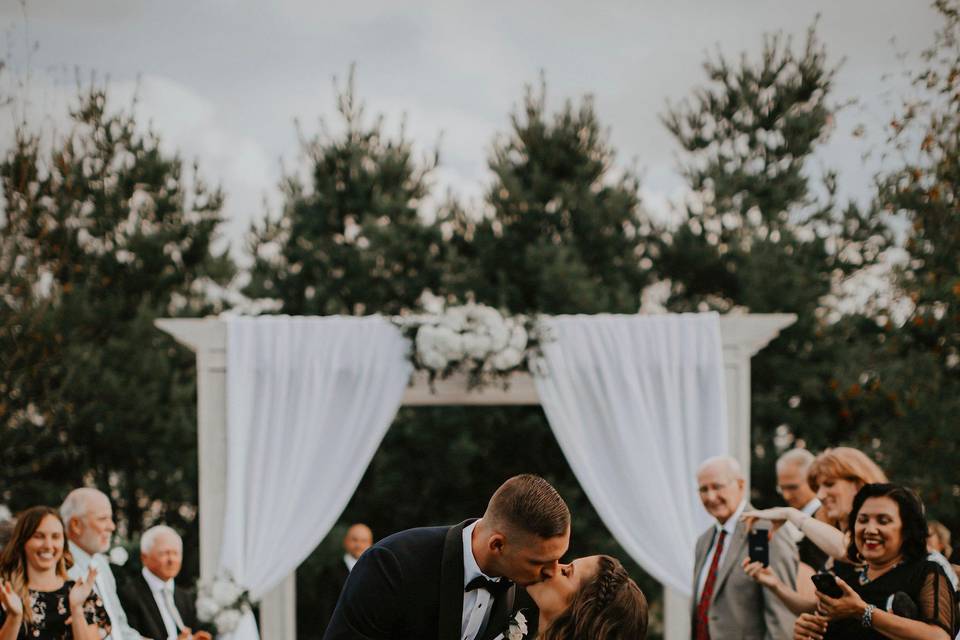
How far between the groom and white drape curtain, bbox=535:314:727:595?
358 cm

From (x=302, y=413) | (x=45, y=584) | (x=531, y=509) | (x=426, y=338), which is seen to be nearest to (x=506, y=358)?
(x=426, y=338)

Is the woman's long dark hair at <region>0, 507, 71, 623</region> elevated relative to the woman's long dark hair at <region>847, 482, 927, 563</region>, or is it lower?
lower

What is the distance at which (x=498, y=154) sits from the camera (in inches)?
479

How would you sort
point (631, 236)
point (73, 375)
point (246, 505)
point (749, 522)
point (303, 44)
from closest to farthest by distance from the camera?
point (749, 522) → point (246, 505) → point (73, 375) → point (631, 236) → point (303, 44)

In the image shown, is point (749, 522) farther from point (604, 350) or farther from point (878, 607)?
point (604, 350)

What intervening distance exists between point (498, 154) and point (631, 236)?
1.80 m

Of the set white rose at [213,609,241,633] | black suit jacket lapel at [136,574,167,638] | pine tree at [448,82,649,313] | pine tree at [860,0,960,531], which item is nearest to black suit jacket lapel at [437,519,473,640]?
black suit jacket lapel at [136,574,167,638]

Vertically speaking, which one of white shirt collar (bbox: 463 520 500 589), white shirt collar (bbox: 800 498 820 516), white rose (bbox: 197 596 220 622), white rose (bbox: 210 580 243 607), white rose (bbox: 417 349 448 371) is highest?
white rose (bbox: 417 349 448 371)

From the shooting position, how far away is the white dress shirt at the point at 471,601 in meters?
2.82

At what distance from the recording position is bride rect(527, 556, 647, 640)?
2699 millimetres

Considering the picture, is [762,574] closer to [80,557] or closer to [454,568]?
[454,568]

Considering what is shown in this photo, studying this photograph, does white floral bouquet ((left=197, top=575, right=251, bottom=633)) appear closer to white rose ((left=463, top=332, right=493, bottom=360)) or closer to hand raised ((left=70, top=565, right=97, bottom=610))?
hand raised ((left=70, top=565, right=97, bottom=610))

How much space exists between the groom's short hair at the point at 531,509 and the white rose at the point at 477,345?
3568 mm

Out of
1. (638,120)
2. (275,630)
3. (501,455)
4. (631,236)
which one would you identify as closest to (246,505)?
(275,630)
